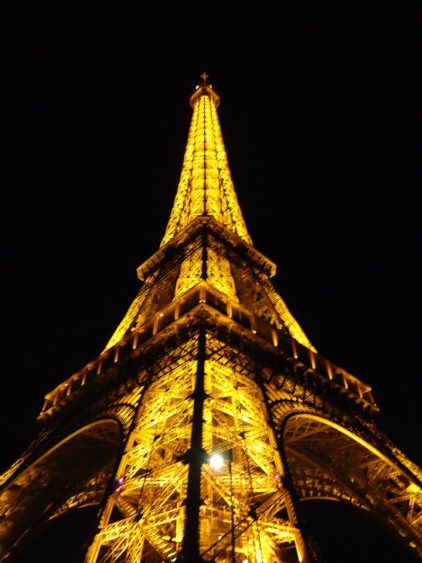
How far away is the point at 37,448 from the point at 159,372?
21.0 ft

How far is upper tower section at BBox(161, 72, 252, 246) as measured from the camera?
1355 inches

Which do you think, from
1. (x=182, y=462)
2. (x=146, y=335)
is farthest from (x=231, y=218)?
(x=182, y=462)

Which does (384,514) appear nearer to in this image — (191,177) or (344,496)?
(344,496)

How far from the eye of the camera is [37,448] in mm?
19406

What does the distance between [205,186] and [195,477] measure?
96.6 feet

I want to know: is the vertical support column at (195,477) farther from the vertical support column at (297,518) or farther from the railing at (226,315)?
the railing at (226,315)

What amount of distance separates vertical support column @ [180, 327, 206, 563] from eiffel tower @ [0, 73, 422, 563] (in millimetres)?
31

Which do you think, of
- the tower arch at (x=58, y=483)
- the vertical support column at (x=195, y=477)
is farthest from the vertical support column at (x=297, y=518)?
the tower arch at (x=58, y=483)

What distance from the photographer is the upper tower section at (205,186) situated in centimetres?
3441

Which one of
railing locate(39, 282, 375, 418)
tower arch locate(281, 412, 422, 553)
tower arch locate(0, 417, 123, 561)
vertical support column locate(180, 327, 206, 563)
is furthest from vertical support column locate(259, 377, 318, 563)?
tower arch locate(0, 417, 123, 561)

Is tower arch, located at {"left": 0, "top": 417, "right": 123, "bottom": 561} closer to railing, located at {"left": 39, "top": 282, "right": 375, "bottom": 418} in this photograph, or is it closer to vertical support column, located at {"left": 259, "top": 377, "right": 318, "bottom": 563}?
railing, located at {"left": 39, "top": 282, "right": 375, "bottom": 418}

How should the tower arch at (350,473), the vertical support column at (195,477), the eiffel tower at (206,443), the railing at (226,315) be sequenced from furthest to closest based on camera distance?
the railing at (226,315) → the tower arch at (350,473) → the eiffel tower at (206,443) → the vertical support column at (195,477)

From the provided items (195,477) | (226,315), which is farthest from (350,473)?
(195,477)

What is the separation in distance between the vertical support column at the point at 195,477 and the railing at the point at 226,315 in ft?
17.6
